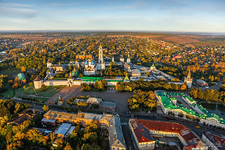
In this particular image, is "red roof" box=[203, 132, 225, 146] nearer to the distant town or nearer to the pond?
the distant town

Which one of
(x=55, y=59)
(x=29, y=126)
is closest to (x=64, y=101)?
(x=29, y=126)

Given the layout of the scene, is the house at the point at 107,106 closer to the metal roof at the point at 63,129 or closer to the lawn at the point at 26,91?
the metal roof at the point at 63,129

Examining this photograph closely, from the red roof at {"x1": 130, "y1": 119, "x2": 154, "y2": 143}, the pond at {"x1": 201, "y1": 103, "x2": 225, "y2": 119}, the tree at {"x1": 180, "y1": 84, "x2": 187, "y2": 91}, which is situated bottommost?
the pond at {"x1": 201, "y1": 103, "x2": 225, "y2": 119}

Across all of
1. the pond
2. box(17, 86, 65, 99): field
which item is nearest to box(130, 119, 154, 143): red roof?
the pond

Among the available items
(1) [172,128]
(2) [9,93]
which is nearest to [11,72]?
(2) [9,93]

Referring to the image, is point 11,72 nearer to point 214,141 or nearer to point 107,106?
point 107,106

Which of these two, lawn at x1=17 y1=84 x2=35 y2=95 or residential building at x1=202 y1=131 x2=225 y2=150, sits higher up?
lawn at x1=17 y1=84 x2=35 y2=95

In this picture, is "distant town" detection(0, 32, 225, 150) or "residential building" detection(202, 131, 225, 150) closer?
"residential building" detection(202, 131, 225, 150)

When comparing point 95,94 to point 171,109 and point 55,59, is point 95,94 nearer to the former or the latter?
point 171,109

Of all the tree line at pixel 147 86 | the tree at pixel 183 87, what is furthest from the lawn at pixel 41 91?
the tree at pixel 183 87

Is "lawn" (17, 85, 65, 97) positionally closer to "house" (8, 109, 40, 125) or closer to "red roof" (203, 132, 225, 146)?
"house" (8, 109, 40, 125)

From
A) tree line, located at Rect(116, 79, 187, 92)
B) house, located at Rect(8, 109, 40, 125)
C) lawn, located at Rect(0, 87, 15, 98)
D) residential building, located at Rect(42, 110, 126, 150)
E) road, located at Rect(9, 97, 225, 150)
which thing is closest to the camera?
residential building, located at Rect(42, 110, 126, 150)

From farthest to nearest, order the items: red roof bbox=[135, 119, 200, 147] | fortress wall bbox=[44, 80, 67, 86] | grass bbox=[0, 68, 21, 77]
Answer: grass bbox=[0, 68, 21, 77]
fortress wall bbox=[44, 80, 67, 86]
red roof bbox=[135, 119, 200, 147]
